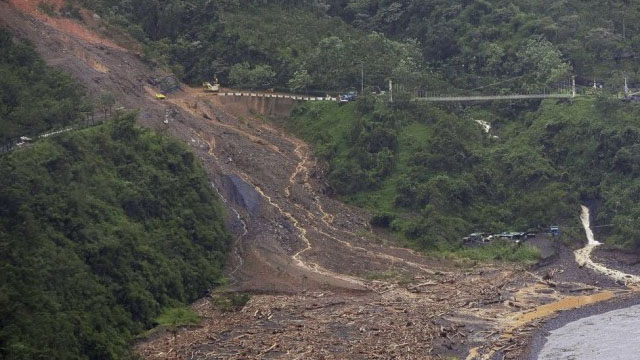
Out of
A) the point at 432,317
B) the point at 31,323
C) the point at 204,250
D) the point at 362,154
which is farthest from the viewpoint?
the point at 362,154

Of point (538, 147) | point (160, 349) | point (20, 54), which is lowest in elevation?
point (160, 349)

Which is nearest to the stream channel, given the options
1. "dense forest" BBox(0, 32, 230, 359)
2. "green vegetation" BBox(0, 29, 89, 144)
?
"dense forest" BBox(0, 32, 230, 359)

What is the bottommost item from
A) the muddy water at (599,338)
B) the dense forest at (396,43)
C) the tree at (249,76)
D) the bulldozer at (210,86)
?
the muddy water at (599,338)

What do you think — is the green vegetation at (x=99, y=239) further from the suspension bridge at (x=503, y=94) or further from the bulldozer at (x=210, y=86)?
the suspension bridge at (x=503, y=94)

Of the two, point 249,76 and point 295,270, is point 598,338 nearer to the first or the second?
point 295,270

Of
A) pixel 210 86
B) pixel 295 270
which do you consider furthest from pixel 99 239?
pixel 210 86

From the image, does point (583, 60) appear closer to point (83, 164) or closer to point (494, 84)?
point (494, 84)

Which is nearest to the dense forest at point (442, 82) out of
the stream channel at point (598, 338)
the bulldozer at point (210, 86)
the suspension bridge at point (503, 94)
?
the suspension bridge at point (503, 94)

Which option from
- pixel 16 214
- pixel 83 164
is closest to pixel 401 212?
pixel 83 164
